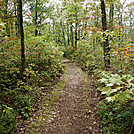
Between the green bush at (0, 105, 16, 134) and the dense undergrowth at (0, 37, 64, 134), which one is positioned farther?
the dense undergrowth at (0, 37, 64, 134)

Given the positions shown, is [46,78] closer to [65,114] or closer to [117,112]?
[65,114]

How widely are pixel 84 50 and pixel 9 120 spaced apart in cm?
1337

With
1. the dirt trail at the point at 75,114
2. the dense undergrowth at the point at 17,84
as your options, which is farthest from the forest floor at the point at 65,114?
the dense undergrowth at the point at 17,84

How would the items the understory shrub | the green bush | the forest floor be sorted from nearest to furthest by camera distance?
the understory shrub, the green bush, the forest floor

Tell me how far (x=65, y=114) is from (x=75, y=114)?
0.46m

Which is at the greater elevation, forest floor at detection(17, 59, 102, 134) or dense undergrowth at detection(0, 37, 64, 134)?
dense undergrowth at detection(0, 37, 64, 134)

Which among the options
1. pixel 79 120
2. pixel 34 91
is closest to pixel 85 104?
pixel 79 120

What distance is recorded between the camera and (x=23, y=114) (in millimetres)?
4578

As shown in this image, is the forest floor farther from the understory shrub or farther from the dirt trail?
the understory shrub

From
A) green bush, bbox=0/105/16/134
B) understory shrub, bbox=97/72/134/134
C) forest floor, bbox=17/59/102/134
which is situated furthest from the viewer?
forest floor, bbox=17/59/102/134

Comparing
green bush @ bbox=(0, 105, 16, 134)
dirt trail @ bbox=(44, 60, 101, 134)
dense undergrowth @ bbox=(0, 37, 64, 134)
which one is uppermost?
dense undergrowth @ bbox=(0, 37, 64, 134)

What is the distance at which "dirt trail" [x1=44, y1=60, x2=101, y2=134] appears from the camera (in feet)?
13.9

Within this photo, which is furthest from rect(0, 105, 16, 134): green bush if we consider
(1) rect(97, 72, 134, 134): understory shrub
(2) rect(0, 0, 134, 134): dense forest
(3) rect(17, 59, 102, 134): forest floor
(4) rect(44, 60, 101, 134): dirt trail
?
(1) rect(97, 72, 134, 134): understory shrub

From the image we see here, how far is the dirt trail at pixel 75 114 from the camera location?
4242mm
